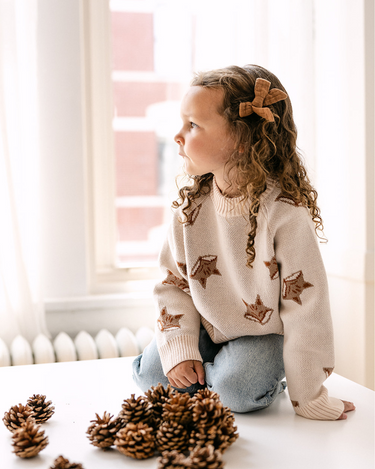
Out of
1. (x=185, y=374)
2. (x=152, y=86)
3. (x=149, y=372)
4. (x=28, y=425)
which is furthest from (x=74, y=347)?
(x=152, y=86)

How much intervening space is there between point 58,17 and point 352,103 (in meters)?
0.89

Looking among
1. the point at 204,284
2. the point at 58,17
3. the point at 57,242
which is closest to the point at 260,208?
the point at 204,284

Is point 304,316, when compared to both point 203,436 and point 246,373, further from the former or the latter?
point 203,436

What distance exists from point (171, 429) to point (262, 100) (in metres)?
0.57

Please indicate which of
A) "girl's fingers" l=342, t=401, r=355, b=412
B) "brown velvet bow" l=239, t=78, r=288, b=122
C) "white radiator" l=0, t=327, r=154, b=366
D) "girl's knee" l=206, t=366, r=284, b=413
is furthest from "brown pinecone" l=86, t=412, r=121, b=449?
"white radiator" l=0, t=327, r=154, b=366

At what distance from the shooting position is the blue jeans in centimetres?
92

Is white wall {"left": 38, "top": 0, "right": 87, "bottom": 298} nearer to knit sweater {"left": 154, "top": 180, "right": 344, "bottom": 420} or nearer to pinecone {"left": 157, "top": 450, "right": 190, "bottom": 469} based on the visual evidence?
knit sweater {"left": 154, "top": 180, "right": 344, "bottom": 420}

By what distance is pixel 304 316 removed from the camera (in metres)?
0.90

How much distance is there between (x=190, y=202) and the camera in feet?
3.41

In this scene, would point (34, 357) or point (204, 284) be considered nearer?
point (204, 284)

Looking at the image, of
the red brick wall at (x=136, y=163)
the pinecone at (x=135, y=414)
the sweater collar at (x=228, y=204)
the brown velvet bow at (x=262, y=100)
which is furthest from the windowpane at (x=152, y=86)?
the pinecone at (x=135, y=414)

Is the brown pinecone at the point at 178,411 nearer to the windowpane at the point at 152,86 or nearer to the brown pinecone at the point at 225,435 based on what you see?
the brown pinecone at the point at 225,435

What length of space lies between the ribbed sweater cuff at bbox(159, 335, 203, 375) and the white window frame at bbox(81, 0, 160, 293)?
678 mm

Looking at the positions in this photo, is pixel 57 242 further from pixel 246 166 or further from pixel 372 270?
pixel 372 270
